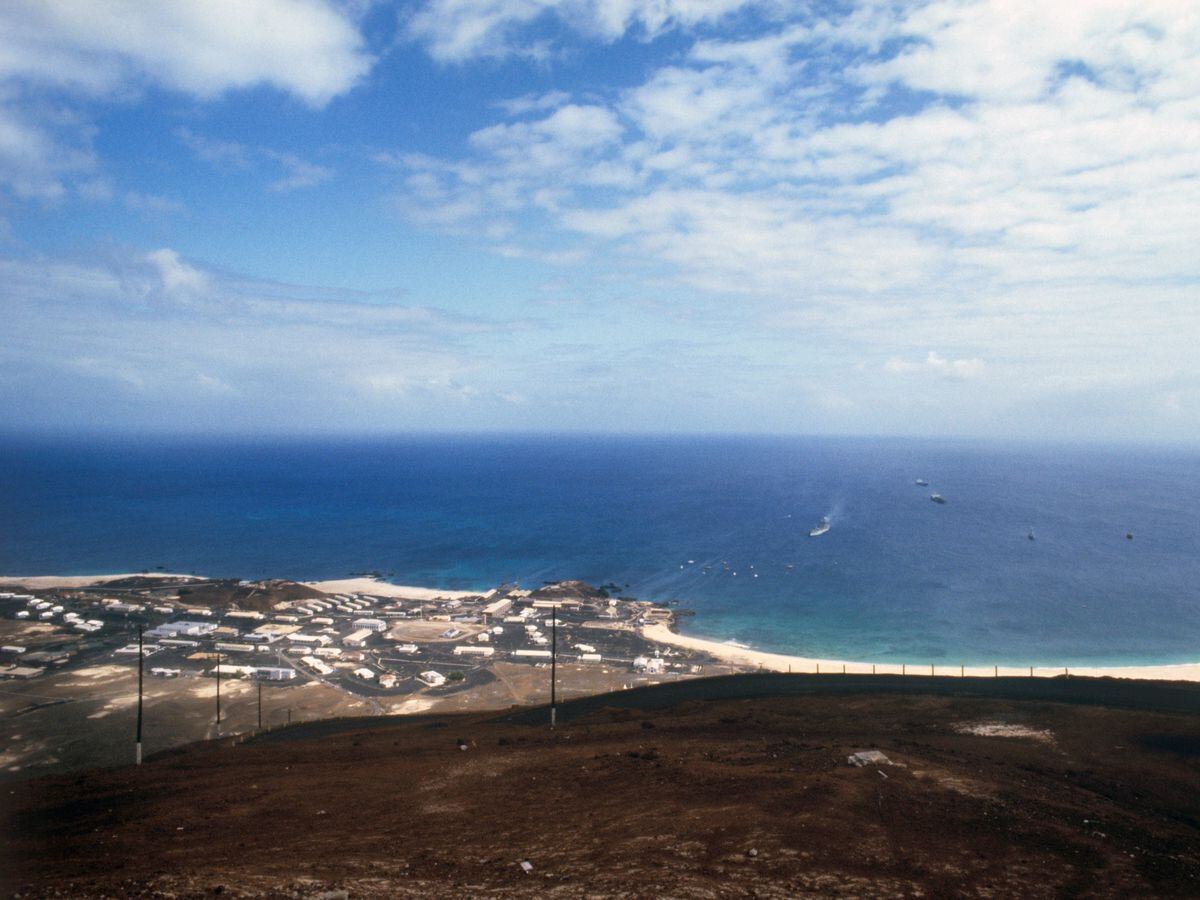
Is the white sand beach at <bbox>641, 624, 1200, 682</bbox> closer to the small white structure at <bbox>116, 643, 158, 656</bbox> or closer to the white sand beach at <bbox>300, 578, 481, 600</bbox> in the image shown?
the white sand beach at <bbox>300, 578, 481, 600</bbox>

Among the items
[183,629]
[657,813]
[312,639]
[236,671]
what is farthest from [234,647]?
[657,813]

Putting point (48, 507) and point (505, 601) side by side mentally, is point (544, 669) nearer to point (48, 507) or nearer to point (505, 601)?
point (505, 601)

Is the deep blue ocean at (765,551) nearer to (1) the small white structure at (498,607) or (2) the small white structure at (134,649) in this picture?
(1) the small white structure at (498,607)

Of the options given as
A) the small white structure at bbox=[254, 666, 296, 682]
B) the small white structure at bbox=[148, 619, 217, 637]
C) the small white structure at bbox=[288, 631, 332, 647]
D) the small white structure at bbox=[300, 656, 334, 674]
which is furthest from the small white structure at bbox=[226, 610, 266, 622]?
the small white structure at bbox=[254, 666, 296, 682]

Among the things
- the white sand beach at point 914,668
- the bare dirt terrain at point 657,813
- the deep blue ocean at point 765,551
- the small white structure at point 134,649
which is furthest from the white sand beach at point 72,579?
the white sand beach at point 914,668

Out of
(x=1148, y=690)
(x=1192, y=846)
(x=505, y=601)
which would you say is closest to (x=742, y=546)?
(x=505, y=601)
